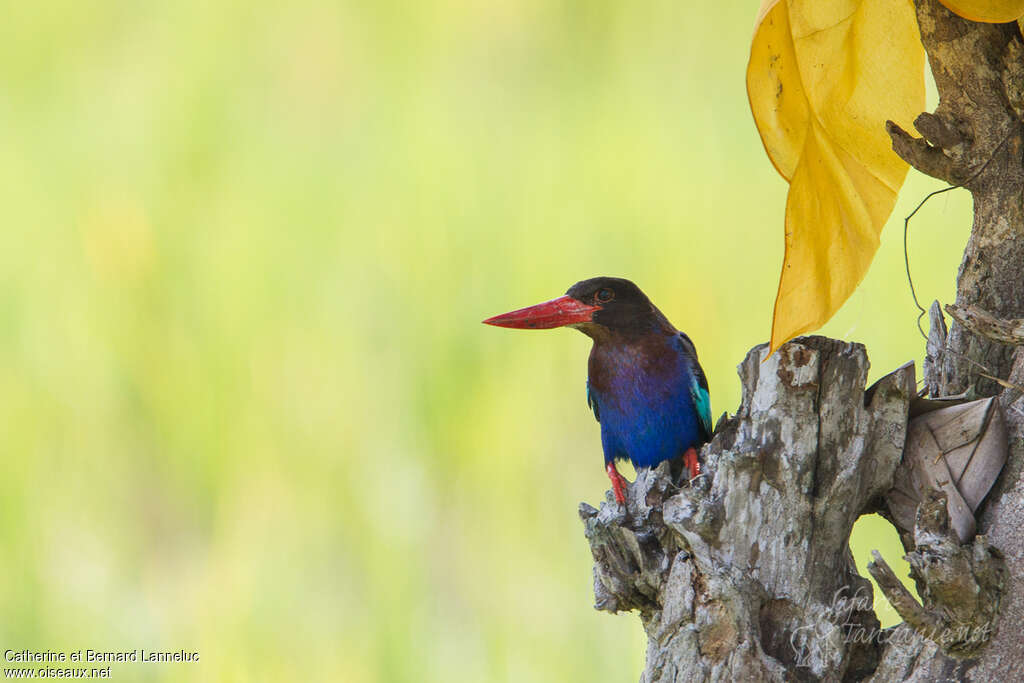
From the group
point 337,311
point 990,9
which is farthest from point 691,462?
point 337,311

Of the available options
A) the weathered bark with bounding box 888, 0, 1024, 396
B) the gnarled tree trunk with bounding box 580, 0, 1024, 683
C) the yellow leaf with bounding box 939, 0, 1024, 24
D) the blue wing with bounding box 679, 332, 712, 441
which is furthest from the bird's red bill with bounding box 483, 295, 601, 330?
the yellow leaf with bounding box 939, 0, 1024, 24

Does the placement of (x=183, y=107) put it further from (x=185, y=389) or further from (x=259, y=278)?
(x=185, y=389)

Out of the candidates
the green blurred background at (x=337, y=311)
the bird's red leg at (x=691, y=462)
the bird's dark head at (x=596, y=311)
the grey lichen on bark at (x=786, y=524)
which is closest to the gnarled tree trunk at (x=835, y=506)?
the grey lichen on bark at (x=786, y=524)

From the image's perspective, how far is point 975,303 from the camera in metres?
1.22

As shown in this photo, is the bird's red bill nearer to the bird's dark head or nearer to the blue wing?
the bird's dark head

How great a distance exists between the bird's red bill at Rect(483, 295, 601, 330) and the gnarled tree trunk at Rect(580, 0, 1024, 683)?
0.33 meters

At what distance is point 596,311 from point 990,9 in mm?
644

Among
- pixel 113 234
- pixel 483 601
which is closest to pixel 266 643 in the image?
pixel 483 601

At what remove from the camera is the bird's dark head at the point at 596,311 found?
1.45m

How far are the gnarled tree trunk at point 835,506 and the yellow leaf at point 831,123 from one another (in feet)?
0.19

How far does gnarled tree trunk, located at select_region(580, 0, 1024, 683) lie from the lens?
3.64 ft

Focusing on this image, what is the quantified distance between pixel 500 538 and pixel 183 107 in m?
1.63

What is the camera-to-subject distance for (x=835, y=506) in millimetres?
1137

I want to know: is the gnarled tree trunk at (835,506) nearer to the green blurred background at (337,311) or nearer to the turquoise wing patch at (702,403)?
the turquoise wing patch at (702,403)
